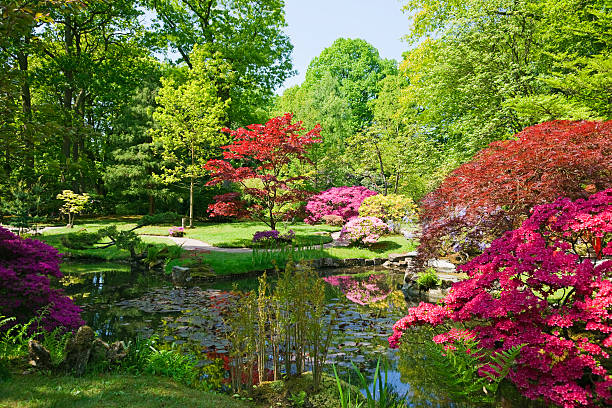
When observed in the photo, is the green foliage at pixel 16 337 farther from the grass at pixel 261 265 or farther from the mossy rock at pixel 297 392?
the grass at pixel 261 265

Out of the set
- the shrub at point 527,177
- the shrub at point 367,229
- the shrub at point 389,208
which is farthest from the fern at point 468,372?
the shrub at point 389,208

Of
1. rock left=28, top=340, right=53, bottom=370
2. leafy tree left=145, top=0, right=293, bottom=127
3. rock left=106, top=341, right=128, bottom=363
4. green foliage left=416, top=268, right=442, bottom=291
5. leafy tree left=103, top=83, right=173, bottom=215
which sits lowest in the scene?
green foliage left=416, top=268, right=442, bottom=291

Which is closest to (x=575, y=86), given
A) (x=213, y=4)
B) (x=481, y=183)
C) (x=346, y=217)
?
(x=481, y=183)

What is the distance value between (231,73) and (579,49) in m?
16.7

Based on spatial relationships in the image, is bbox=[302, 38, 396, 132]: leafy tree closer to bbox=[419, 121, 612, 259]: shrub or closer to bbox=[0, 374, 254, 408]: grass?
bbox=[419, 121, 612, 259]: shrub

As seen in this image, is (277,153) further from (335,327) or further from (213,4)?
(213,4)

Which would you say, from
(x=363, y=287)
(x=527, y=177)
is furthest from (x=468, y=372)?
(x=363, y=287)

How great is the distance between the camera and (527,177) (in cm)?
455

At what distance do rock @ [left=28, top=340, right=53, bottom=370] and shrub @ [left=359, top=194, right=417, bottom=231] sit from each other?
40.3ft

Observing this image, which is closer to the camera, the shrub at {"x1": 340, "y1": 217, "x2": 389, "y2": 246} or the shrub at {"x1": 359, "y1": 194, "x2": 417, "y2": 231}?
the shrub at {"x1": 340, "y1": 217, "x2": 389, "y2": 246}

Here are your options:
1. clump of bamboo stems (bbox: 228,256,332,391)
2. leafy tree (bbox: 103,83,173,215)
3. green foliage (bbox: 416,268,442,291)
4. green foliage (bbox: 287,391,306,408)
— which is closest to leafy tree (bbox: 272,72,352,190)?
leafy tree (bbox: 103,83,173,215)

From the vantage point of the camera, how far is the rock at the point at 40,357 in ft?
10.2

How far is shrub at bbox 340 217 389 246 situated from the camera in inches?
524

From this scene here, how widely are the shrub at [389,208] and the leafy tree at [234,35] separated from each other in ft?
38.8
